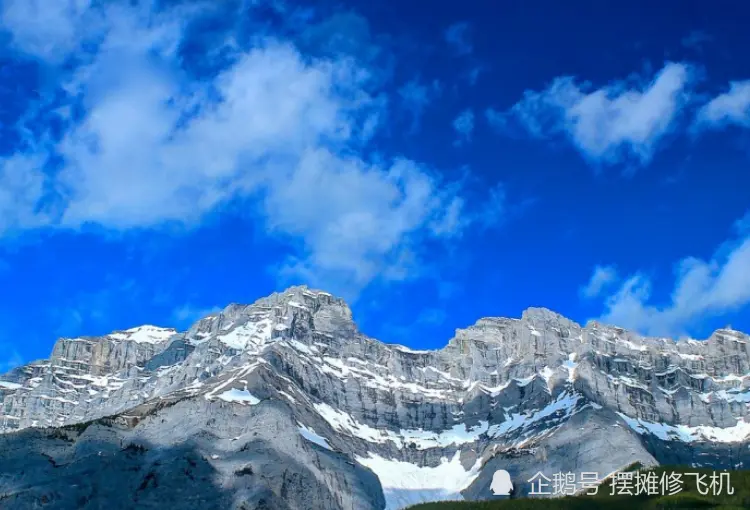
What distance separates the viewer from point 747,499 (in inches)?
5177

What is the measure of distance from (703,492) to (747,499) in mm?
6028

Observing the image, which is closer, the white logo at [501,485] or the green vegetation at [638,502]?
the green vegetation at [638,502]

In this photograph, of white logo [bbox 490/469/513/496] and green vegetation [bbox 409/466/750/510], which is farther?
white logo [bbox 490/469/513/496]

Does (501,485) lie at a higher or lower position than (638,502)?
higher

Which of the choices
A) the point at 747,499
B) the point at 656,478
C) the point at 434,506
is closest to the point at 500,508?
the point at 434,506

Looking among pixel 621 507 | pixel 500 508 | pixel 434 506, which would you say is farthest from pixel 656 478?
pixel 434 506

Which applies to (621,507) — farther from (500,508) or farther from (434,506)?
(434,506)

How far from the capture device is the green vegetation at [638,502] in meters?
129

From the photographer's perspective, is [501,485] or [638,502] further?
[501,485]

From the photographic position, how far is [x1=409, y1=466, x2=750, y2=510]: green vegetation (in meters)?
129

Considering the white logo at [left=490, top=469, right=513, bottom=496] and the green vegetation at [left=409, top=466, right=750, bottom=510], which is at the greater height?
the white logo at [left=490, top=469, right=513, bottom=496]

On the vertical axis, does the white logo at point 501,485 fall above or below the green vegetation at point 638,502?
above

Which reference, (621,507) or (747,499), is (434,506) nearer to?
(621,507)

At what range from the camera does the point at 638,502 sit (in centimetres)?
13438
